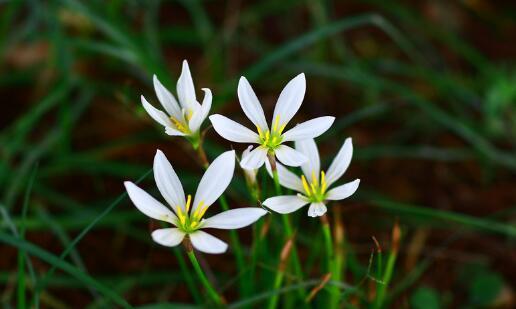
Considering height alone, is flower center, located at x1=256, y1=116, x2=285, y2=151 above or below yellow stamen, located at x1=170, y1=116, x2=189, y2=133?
below

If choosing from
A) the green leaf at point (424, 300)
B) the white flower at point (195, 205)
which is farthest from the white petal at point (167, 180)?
the green leaf at point (424, 300)

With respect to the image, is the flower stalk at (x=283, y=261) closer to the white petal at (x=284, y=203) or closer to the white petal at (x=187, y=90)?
the white petal at (x=284, y=203)

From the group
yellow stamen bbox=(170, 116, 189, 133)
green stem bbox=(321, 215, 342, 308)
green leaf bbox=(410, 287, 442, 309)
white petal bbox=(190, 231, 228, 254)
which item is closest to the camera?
white petal bbox=(190, 231, 228, 254)

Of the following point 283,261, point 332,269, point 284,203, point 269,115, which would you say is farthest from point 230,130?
point 269,115

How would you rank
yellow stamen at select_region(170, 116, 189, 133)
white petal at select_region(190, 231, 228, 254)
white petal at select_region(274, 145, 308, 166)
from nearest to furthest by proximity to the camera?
white petal at select_region(190, 231, 228, 254) → white petal at select_region(274, 145, 308, 166) → yellow stamen at select_region(170, 116, 189, 133)

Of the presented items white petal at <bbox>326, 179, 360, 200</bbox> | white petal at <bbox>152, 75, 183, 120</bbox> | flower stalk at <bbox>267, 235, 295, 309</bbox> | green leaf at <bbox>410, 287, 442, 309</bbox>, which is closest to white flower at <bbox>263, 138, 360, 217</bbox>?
white petal at <bbox>326, 179, 360, 200</bbox>

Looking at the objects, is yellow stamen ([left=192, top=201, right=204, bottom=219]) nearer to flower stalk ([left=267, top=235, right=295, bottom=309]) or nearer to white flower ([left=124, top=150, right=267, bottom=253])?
white flower ([left=124, top=150, right=267, bottom=253])

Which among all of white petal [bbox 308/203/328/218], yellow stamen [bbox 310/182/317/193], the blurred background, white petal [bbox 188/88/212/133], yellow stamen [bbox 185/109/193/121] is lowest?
white petal [bbox 308/203/328/218]

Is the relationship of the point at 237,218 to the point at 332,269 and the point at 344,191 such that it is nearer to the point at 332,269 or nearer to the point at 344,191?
the point at 344,191
